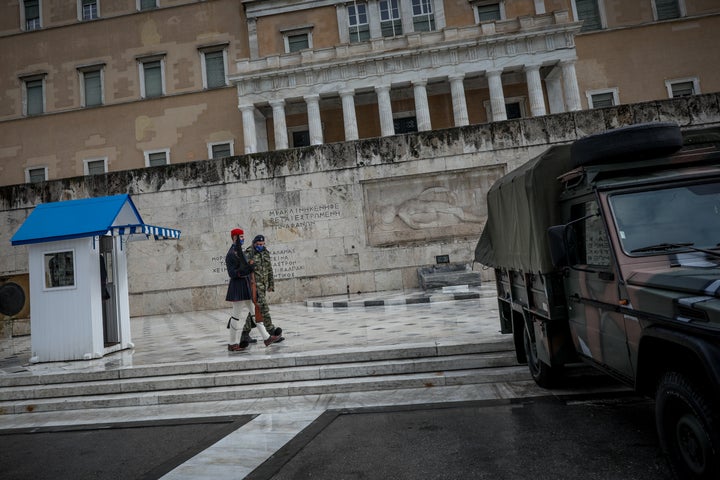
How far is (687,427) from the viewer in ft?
9.44

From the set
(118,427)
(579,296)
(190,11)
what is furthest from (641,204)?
(190,11)

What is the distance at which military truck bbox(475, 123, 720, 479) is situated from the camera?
277 centimetres

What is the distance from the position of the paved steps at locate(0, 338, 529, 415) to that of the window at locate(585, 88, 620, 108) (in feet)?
104

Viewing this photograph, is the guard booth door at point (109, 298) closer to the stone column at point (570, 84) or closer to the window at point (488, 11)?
the stone column at point (570, 84)

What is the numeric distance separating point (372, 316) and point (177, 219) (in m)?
9.15

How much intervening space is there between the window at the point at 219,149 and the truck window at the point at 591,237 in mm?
32289

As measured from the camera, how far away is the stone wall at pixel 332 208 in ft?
52.7

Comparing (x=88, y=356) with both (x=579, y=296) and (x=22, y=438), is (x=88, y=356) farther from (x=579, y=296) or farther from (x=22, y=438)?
(x=579, y=296)

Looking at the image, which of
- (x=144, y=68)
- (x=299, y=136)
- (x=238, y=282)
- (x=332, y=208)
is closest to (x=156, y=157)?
(x=144, y=68)

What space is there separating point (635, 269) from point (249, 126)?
30.0m

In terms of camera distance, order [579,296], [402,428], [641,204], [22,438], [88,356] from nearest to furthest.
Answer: [641,204]
[579,296]
[402,428]
[22,438]
[88,356]

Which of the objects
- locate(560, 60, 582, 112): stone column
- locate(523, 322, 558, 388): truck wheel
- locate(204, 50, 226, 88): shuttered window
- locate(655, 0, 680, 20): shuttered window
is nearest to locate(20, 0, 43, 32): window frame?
locate(204, 50, 226, 88): shuttered window

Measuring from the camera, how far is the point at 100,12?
1426 inches

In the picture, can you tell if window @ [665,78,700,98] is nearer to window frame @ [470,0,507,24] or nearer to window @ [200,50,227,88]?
window frame @ [470,0,507,24]
